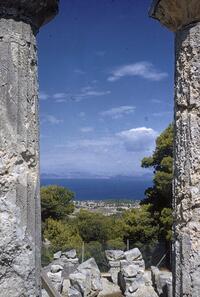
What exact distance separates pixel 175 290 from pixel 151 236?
52.3 ft

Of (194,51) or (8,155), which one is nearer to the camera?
(8,155)

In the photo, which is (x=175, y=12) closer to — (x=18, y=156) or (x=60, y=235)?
(x=18, y=156)

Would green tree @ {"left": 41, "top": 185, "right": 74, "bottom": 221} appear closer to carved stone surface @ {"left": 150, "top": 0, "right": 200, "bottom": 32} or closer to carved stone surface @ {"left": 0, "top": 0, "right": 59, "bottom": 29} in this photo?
carved stone surface @ {"left": 150, "top": 0, "right": 200, "bottom": 32}

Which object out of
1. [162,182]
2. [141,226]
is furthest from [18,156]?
[141,226]

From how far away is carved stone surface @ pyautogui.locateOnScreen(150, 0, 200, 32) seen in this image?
3.98 meters

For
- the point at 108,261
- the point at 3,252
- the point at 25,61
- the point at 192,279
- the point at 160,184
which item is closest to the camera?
the point at 3,252

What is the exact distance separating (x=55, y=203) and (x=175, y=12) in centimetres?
1920

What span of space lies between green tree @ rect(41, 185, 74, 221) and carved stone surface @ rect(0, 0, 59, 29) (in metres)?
19.1

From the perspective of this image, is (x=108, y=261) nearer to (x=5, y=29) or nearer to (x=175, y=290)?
(x=175, y=290)

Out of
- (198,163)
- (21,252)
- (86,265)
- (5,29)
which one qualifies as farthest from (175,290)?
(86,265)

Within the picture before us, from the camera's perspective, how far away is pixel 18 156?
11.3ft

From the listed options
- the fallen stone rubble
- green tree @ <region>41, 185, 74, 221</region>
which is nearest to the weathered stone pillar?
the fallen stone rubble

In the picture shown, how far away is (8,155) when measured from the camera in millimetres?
3418

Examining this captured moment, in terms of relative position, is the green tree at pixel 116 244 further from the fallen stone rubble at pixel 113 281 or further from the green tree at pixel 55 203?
the green tree at pixel 55 203
